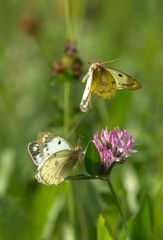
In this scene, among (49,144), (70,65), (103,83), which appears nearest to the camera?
(49,144)

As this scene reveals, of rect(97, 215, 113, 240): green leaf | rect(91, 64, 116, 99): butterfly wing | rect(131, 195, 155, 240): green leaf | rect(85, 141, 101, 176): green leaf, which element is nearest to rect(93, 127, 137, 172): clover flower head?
rect(85, 141, 101, 176): green leaf

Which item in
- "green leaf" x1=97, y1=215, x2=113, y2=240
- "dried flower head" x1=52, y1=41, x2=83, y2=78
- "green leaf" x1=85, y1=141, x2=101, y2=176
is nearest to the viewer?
"green leaf" x1=85, y1=141, x2=101, y2=176

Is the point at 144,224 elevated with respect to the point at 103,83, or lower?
lower

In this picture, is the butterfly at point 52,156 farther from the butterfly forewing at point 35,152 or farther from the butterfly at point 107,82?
the butterfly at point 107,82

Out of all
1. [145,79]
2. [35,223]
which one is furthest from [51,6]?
[35,223]

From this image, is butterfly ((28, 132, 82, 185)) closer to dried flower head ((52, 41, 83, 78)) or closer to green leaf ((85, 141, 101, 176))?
green leaf ((85, 141, 101, 176))

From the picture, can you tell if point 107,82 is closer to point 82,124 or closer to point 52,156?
point 52,156

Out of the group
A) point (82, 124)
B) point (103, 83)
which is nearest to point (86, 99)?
point (103, 83)
